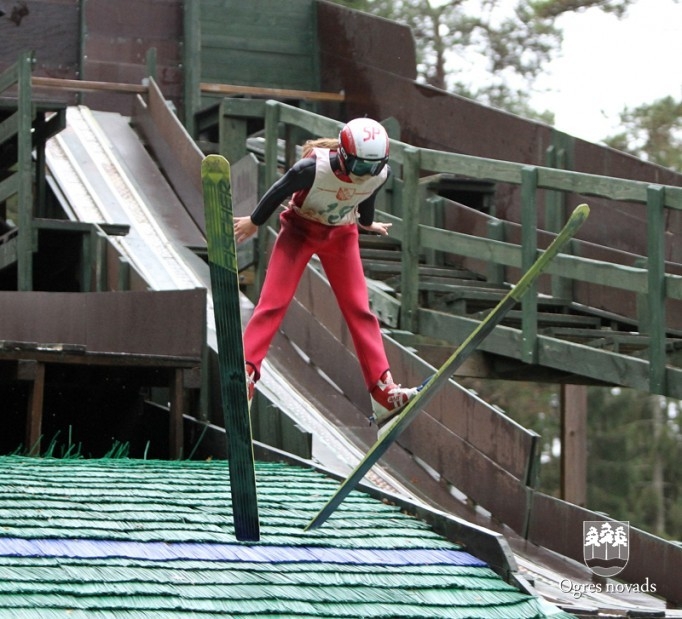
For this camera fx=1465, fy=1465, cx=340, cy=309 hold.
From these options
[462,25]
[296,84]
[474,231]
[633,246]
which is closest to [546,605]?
[633,246]

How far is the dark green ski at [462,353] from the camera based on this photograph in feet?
19.2

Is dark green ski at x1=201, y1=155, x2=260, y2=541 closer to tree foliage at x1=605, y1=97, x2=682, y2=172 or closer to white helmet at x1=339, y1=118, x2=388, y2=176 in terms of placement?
white helmet at x1=339, y1=118, x2=388, y2=176

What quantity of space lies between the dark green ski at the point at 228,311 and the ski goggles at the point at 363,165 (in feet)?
4.44

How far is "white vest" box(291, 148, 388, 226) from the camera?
6828 millimetres

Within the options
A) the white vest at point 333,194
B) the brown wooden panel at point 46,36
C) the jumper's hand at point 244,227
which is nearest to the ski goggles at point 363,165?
the white vest at point 333,194

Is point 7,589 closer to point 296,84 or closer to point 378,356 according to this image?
point 378,356

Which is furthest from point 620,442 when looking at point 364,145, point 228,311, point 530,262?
point 228,311

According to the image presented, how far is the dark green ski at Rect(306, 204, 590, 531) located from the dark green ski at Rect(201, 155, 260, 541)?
0.68 m

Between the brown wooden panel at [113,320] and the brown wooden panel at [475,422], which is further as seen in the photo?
the brown wooden panel at [113,320]

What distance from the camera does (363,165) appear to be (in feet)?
21.6

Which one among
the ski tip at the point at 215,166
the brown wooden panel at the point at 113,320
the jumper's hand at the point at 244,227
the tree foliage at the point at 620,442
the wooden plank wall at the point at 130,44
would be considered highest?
the wooden plank wall at the point at 130,44

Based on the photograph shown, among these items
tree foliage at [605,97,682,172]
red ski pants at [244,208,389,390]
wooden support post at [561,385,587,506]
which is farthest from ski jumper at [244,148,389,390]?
tree foliage at [605,97,682,172]

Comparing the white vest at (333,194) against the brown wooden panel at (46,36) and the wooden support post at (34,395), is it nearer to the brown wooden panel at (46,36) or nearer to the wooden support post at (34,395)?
the wooden support post at (34,395)

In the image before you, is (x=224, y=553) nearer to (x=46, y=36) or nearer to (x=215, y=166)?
(x=215, y=166)
